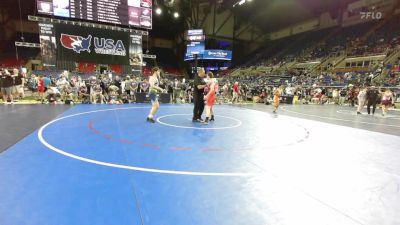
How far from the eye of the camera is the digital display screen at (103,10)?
58.9ft

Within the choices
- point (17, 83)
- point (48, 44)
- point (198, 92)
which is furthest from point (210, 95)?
point (48, 44)

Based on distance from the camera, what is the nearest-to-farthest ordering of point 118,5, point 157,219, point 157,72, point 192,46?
point 157,219
point 157,72
point 118,5
point 192,46

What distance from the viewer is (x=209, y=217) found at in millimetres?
2639

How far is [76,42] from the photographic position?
65.9 ft

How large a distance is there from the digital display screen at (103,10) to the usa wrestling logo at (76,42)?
2.04m

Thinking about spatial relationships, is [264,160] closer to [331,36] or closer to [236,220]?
[236,220]

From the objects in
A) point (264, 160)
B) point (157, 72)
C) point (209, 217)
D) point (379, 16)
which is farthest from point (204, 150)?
point (379, 16)

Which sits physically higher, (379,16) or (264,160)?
(379,16)

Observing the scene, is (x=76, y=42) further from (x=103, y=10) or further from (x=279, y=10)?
(x=279, y=10)

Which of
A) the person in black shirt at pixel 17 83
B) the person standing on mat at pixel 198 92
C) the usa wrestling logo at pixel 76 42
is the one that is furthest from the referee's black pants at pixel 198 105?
the usa wrestling logo at pixel 76 42

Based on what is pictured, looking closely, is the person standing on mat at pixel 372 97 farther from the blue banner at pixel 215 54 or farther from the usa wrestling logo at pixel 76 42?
the blue banner at pixel 215 54

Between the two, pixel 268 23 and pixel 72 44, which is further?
pixel 268 23

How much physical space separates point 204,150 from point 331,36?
33482mm

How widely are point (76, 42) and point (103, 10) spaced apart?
3.56 meters
